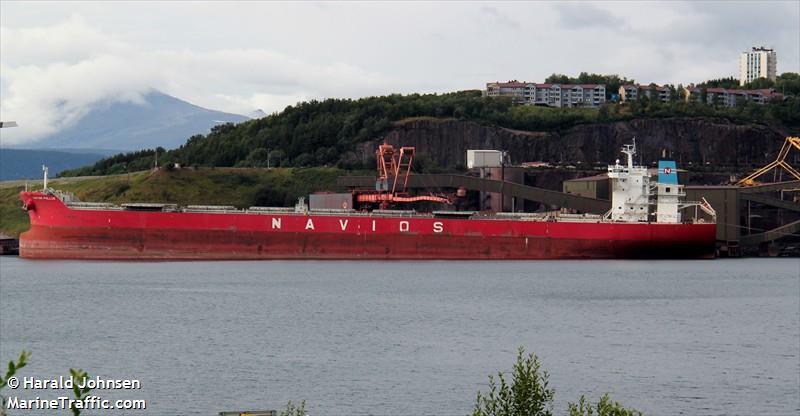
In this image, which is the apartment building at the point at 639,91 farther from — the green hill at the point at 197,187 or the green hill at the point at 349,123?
the green hill at the point at 197,187

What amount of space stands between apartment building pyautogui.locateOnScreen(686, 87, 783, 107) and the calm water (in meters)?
97.7

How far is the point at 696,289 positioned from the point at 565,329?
18.5 metres

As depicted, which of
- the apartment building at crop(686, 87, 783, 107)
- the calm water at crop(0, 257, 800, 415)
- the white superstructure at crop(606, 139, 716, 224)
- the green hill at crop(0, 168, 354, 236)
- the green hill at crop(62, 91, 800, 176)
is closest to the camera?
the calm water at crop(0, 257, 800, 415)

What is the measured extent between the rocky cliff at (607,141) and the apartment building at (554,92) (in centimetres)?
3326

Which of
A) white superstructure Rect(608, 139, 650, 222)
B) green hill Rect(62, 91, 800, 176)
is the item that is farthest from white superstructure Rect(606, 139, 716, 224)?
green hill Rect(62, 91, 800, 176)

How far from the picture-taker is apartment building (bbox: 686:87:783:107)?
15738 centimetres

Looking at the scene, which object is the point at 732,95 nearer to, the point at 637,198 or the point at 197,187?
the point at 197,187

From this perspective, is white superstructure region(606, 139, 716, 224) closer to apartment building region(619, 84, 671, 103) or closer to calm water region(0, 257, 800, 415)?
calm water region(0, 257, 800, 415)

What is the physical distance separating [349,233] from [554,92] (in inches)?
4022

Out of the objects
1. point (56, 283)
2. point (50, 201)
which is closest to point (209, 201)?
point (50, 201)

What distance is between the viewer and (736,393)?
30125mm

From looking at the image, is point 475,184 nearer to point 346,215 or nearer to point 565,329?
point 346,215

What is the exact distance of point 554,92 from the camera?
166125 mm

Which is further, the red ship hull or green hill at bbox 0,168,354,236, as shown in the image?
green hill at bbox 0,168,354,236
